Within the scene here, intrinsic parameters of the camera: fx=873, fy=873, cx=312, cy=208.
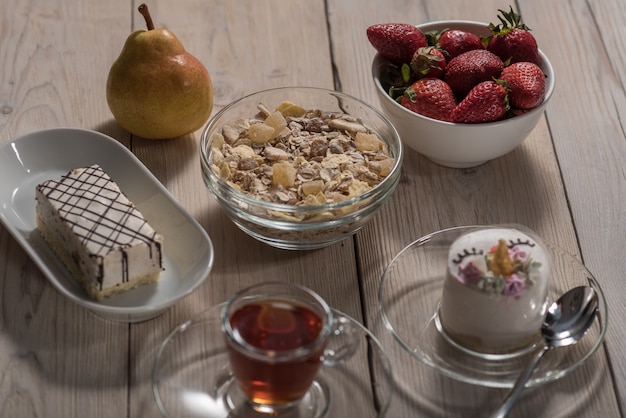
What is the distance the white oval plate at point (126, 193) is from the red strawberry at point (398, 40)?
0.45 meters

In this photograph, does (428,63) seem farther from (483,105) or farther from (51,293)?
(51,293)

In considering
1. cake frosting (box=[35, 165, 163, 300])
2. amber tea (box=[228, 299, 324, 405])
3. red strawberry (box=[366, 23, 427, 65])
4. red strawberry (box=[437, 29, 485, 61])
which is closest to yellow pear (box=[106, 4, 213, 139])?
cake frosting (box=[35, 165, 163, 300])

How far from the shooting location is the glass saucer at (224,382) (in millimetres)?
1029

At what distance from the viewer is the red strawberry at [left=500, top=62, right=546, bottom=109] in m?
1.37

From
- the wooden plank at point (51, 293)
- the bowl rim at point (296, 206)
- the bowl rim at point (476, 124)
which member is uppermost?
the bowl rim at point (476, 124)

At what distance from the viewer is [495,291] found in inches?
42.4

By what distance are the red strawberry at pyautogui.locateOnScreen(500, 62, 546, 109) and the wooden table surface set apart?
15 cm

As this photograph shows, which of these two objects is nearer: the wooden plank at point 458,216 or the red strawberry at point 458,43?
the wooden plank at point 458,216

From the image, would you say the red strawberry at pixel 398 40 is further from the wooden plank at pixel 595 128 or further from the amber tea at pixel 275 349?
the amber tea at pixel 275 349

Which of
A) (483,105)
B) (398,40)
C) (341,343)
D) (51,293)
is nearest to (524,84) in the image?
(483,105)

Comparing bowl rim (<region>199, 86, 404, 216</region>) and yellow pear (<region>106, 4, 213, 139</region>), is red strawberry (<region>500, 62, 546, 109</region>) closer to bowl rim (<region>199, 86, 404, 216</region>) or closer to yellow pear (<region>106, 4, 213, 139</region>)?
bowl rim (<region>199, 86, 404, 216</region>)

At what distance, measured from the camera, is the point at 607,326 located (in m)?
1.19

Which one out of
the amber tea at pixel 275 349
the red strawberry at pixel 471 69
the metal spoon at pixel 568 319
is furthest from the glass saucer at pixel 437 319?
the red strawberry at pixel 471 69

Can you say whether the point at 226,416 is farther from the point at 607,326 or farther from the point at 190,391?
the point at 607,326
